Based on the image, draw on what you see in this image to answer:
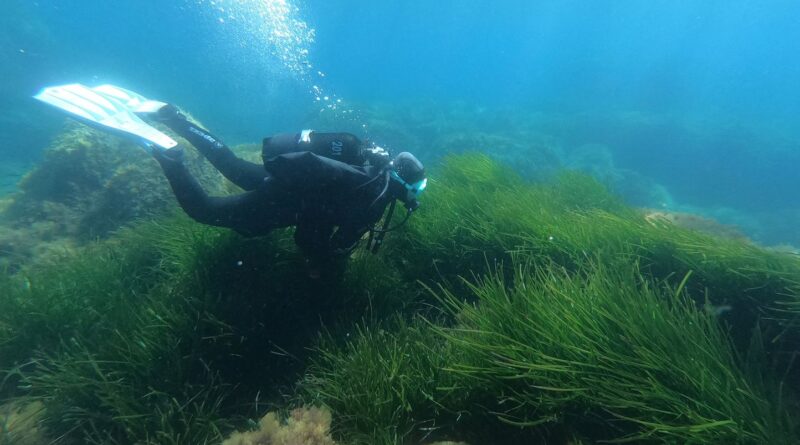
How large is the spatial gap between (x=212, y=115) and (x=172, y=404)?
3464 cm

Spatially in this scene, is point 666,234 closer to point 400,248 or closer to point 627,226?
point 627,226

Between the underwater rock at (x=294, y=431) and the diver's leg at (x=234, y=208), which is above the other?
the diver's leg at (x=234, y=208)

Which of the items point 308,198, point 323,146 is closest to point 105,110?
point 323,146

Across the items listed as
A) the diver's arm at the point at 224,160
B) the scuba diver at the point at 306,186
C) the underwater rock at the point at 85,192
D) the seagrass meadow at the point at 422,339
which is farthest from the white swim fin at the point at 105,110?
the underwater rock at the point at 85,192

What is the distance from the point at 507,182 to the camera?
24.3 feet

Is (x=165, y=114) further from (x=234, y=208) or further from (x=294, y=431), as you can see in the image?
Answer: (x=294, y=431)

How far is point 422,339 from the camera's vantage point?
2969 millimetres

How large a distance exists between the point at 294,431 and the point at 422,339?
46.2 inches

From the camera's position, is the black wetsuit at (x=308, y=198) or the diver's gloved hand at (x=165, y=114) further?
the diver's gloved hand at (x=165, y=114)

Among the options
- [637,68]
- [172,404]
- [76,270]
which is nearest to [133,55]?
[76,270]

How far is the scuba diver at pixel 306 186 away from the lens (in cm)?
350

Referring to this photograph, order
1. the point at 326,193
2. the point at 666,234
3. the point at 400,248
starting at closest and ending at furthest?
the point at 326,193 < the point at 666,234 < the point at 400,248

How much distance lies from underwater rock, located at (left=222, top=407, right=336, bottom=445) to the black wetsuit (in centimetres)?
145

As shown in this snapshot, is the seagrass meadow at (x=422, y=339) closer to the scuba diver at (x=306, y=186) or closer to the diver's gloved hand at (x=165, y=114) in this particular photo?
the scuba diver at (x=306, y=186)
